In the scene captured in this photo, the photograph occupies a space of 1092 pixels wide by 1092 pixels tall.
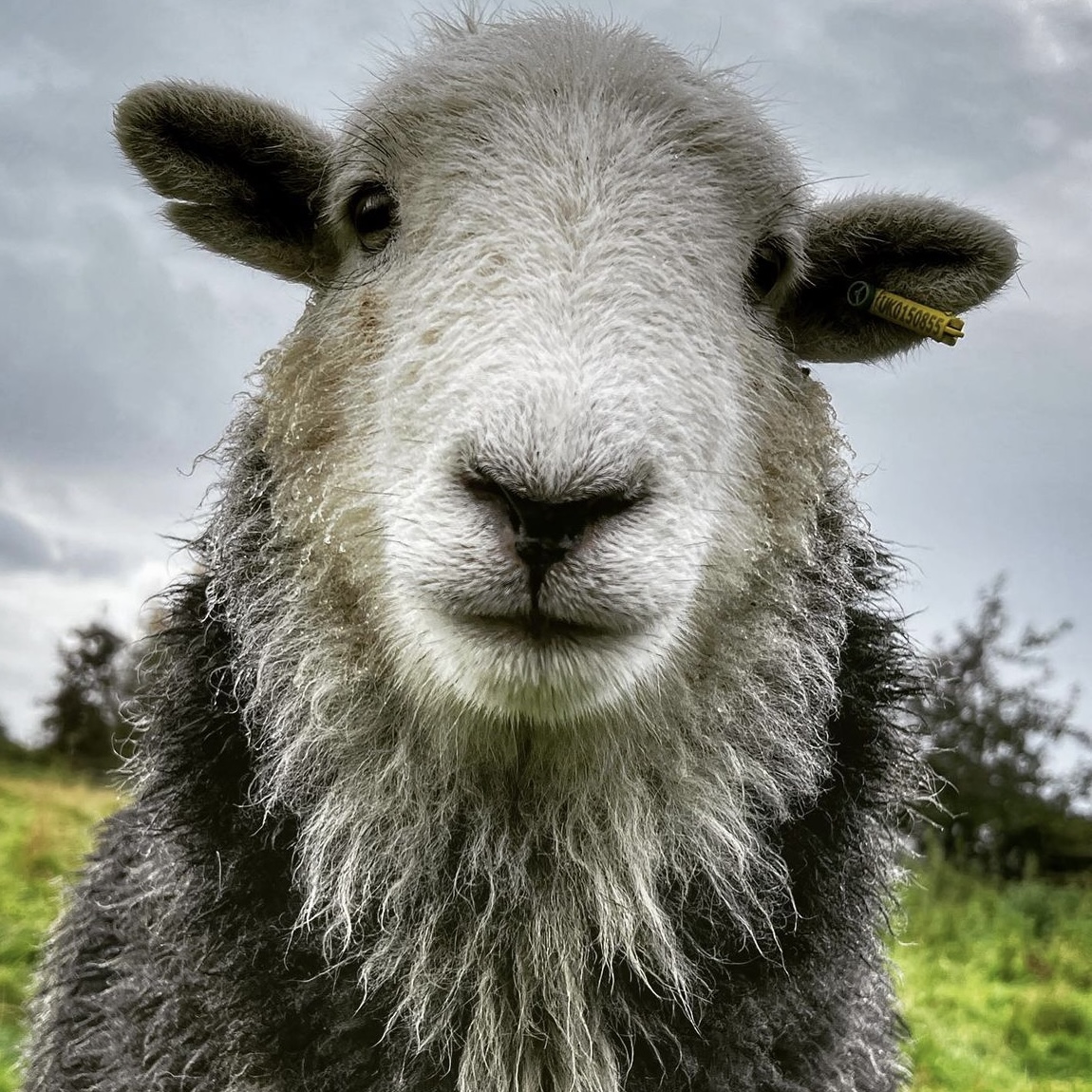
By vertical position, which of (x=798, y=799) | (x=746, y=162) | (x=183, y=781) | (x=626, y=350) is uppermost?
(x=746, y=162)

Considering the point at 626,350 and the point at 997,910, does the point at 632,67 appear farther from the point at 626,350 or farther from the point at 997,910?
the point at 997,910

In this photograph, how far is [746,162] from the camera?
10.2 feet

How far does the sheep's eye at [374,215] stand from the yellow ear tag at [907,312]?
1416 millimetres

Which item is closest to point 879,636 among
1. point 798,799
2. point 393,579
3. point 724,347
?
point 798,799

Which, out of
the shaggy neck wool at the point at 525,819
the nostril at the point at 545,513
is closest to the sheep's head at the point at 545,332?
the nostril at the point at 545,513

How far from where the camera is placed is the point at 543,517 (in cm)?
208

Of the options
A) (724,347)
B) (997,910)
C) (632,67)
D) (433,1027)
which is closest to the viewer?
(433,1027)

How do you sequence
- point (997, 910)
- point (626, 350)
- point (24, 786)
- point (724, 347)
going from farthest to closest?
point (24, 786) < point (997, 910) < point (724, 347) < point (626, 350)

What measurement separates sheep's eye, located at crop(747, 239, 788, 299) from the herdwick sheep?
0.01 m

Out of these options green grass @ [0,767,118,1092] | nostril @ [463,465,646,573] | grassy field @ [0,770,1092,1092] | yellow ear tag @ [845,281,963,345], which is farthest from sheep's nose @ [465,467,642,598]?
green grass @ [0,767,118,1092]

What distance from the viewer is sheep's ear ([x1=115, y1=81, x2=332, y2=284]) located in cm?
317

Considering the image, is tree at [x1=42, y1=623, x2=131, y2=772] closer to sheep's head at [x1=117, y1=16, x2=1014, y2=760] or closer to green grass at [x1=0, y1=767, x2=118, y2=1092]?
green grass at [x1=0, y1=767, x2=118, y2=1092]

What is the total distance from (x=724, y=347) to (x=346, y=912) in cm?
167

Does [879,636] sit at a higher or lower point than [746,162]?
lower
